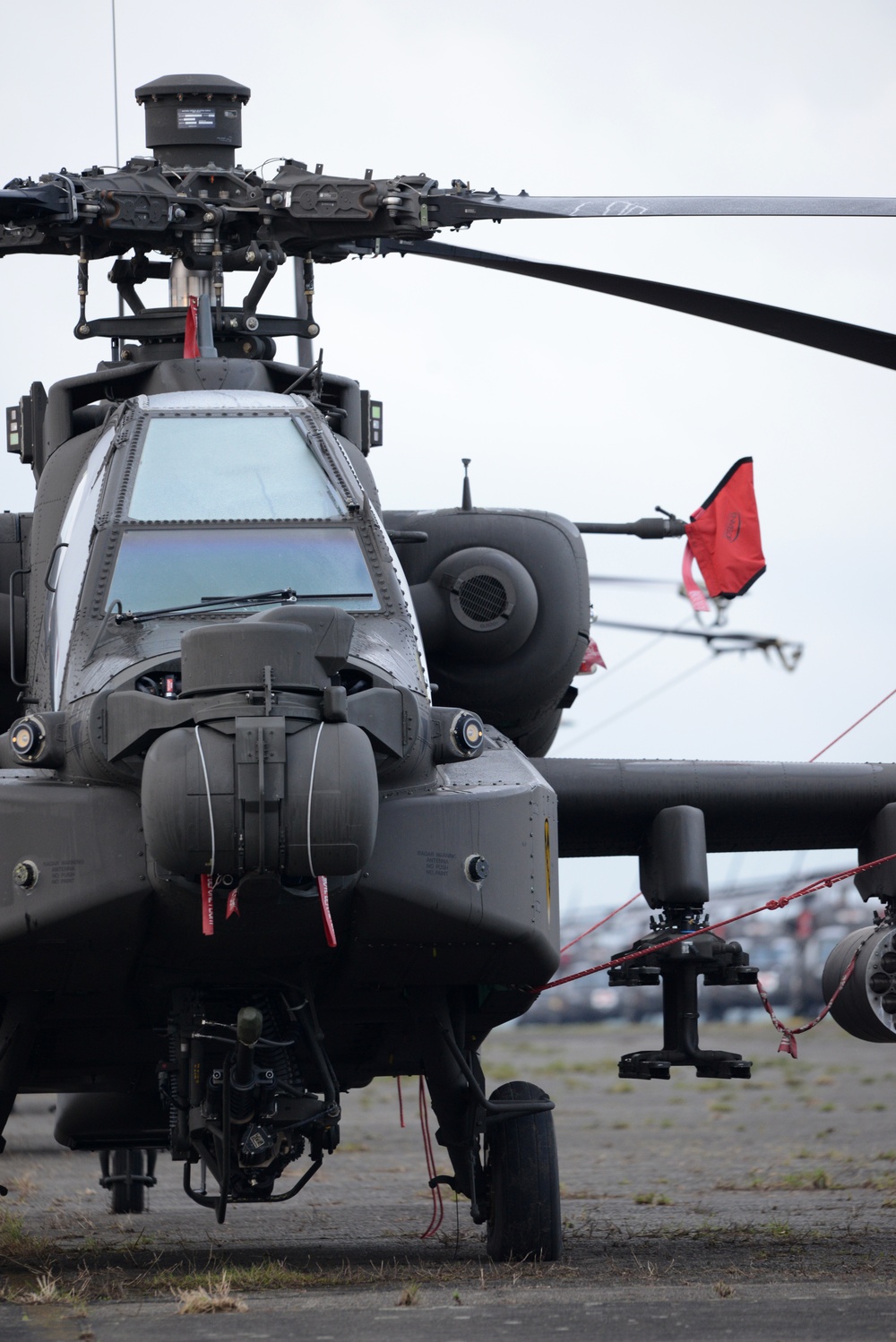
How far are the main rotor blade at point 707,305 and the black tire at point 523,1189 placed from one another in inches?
147

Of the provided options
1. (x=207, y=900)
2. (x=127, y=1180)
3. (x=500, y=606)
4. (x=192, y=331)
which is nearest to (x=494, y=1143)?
(x=207, y=900)

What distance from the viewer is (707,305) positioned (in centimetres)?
1039

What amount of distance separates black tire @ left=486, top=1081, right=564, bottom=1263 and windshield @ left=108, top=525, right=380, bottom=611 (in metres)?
2.40

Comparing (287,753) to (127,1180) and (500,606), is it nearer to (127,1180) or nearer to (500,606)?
(500,606)

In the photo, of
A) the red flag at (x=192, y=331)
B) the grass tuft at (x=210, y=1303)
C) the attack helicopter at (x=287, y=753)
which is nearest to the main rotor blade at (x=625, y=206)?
the attack helicopter at (x=287, y=753)

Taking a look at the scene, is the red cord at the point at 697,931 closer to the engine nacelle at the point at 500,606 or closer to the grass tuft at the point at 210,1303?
the engine nacelle at the point at 500,606

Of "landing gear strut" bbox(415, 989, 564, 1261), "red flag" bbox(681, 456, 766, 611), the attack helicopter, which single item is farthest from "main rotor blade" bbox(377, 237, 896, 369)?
"landing gear strut" bbox(415, 989, 564, 1261)

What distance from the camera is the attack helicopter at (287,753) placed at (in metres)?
7.85

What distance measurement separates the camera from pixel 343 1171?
18172 mm

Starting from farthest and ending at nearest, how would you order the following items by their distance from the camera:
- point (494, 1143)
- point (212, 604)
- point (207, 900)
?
point (494, 1143), point (212, 604), point (207, 900)

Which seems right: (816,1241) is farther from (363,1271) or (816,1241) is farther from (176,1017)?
(176,1017)

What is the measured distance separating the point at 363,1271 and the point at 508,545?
377cm

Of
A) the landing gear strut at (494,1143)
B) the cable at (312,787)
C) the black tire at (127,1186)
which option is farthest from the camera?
the black tire at (127,1186)

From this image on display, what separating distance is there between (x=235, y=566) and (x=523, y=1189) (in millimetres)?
2971
